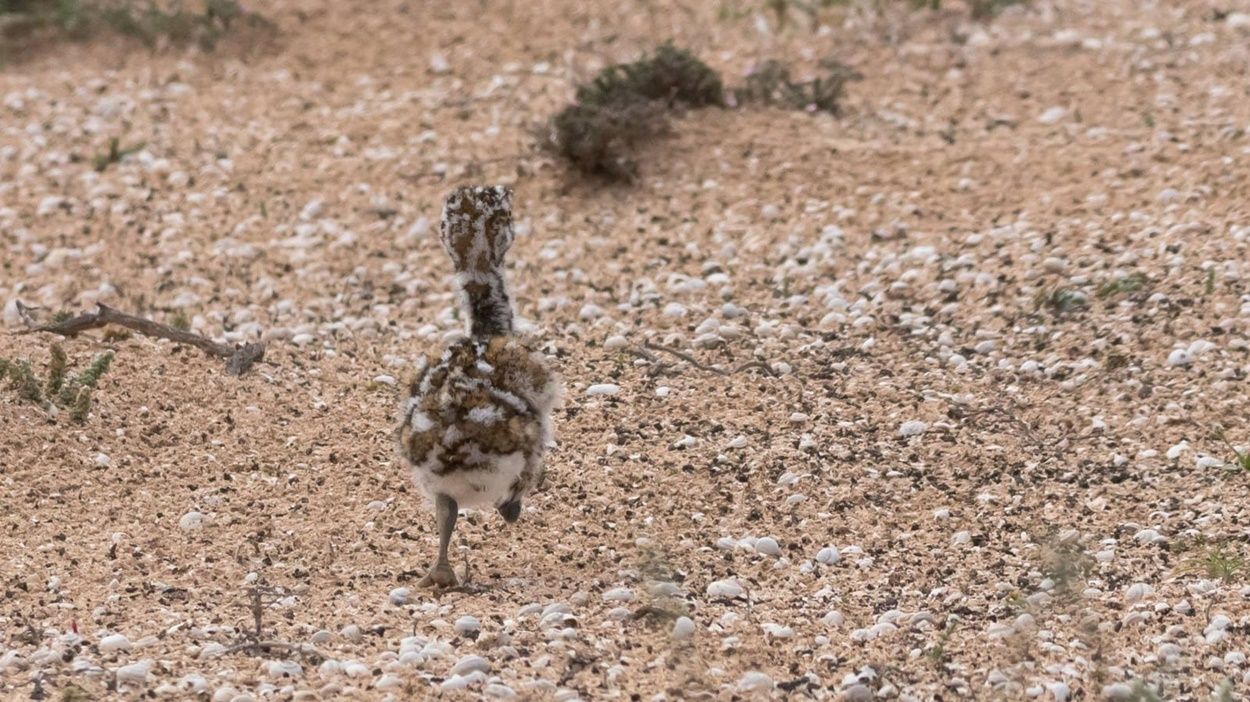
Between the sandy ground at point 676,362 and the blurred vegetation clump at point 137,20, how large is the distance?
251 millimetres

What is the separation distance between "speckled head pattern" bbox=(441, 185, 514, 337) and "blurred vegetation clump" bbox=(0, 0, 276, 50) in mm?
7445

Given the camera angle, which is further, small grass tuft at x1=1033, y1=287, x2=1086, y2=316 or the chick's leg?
small grass tuft at x1=1033, y1=287, x2=1086, y2=316

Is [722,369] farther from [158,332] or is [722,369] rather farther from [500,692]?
[500,692]

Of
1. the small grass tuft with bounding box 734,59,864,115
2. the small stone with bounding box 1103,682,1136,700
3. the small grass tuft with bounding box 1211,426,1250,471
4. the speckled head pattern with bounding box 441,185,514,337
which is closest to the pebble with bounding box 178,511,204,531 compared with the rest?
the speckled head pattern with bounding box 441,185,514,337

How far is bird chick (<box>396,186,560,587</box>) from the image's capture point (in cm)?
713

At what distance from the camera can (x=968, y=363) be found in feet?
31.0

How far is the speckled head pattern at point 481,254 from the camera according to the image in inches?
308

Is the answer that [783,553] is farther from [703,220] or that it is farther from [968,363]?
[703,220]

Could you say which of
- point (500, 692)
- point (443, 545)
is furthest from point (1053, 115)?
point (500, 692)

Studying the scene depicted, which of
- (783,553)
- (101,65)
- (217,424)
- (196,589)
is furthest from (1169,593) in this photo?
(101,65)

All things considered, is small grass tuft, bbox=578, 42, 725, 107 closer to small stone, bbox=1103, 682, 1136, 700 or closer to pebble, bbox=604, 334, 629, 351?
pebble, bbox=604, 334, 629, 351

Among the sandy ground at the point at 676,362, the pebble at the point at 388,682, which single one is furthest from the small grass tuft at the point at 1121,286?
the pebble at the point at 388,682

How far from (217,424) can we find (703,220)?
12.2 ft

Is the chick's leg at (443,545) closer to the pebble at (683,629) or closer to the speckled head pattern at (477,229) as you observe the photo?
the pebble at (683,629)
